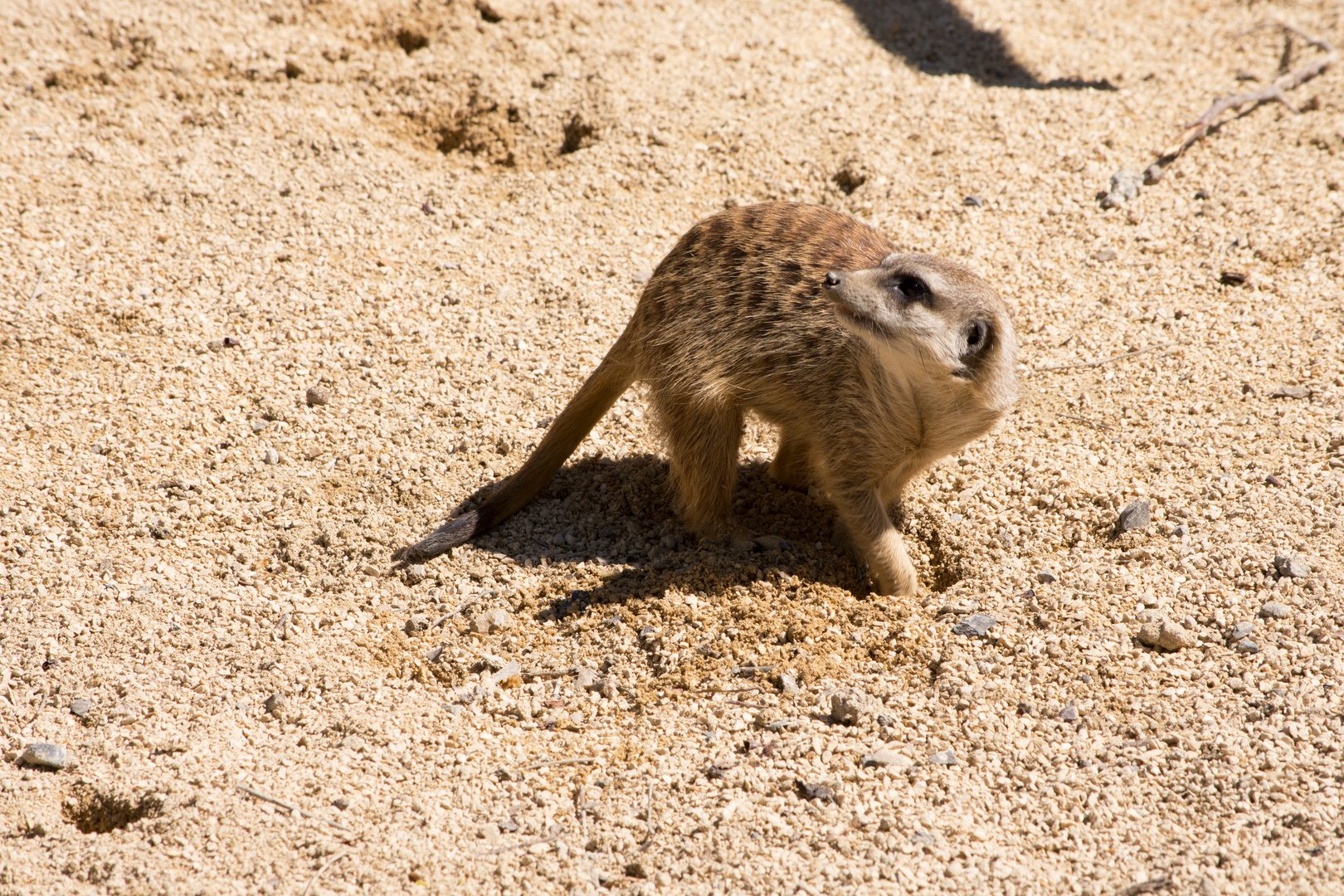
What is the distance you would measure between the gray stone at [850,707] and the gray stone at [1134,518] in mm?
1031

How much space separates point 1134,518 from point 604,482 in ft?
5.65

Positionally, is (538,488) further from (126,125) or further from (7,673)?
(126,125)

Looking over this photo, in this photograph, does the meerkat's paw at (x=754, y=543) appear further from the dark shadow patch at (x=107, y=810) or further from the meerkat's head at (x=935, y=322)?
the dark shadow patch at (x=107, y=810)

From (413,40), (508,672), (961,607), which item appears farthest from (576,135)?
(961,607)

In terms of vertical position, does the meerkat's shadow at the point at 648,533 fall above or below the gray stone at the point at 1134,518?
below

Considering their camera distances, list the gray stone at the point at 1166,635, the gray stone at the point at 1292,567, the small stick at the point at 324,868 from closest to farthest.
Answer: the small stick at the point at 324,868 < the gray stone at the point at 1166,635 < the gray stone at the point at 1292,567

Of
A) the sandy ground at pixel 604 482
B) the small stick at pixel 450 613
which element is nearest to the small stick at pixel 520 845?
the sandy ground at pixel 604 482

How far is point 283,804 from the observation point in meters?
2.24

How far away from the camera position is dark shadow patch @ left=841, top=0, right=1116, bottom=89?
17.6 ft

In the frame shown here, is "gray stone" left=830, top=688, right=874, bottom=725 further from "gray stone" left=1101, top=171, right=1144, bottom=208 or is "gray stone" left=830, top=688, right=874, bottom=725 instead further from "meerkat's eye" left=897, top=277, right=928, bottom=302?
"gray stone" left=1101, top=171, right=1144, bottom=208

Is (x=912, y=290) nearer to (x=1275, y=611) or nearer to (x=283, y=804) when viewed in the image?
(x=1275, y=611)

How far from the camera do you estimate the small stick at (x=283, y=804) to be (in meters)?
2.21

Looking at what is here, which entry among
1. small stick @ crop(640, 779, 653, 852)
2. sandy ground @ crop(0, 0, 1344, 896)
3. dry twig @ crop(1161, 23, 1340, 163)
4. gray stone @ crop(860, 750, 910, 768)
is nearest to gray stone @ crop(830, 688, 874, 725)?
sandy ground @ crop(0, 0, 1344, 896)

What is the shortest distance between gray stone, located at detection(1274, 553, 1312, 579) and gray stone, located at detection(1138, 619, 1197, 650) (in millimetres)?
349
